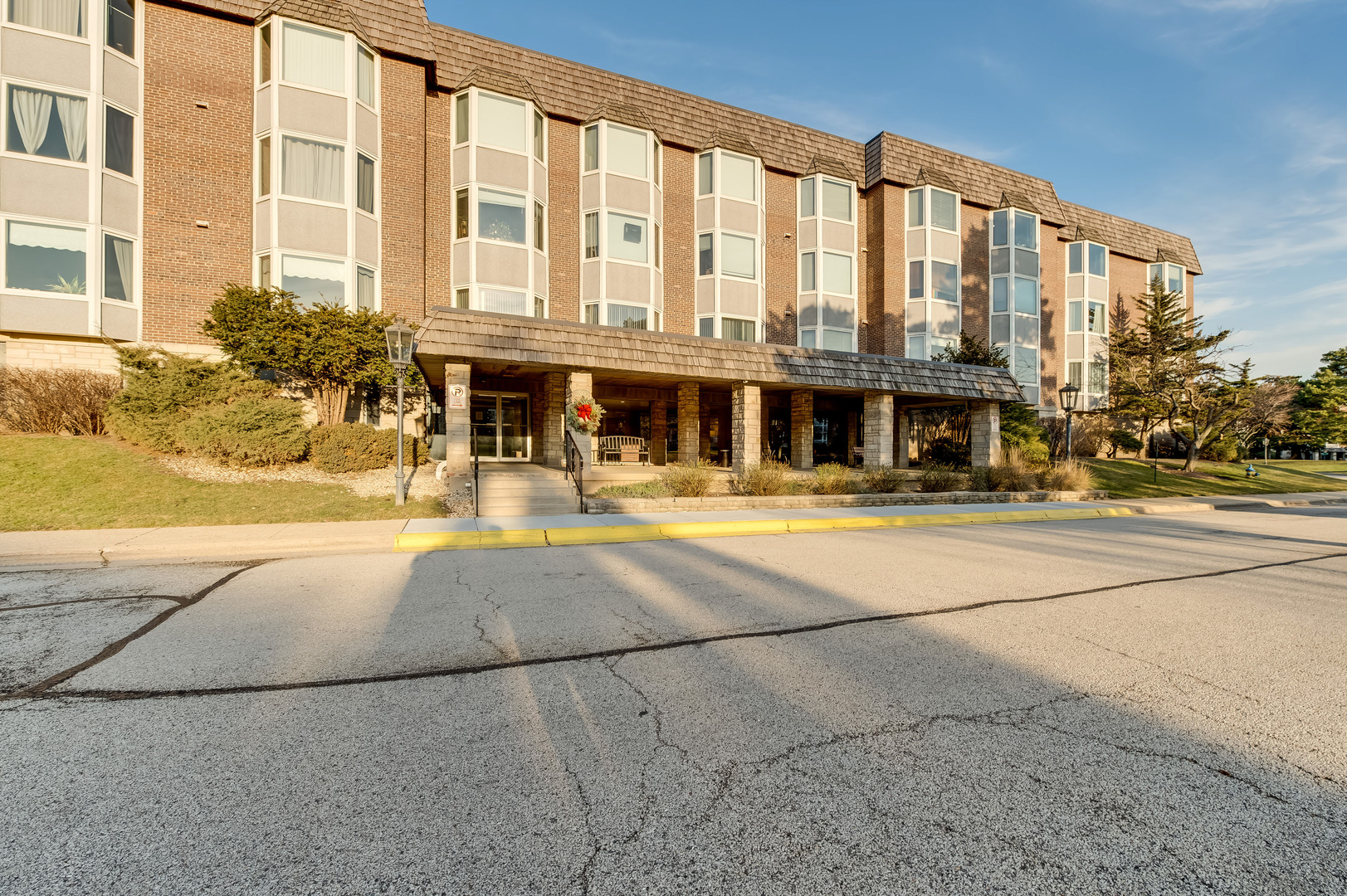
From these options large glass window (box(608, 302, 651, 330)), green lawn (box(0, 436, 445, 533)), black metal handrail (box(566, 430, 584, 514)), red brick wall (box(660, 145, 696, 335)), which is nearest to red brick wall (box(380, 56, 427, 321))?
large glass window (box(608, 302, 651, 330))

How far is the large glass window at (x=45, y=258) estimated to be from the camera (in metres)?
14.9

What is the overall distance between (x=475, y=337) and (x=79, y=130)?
44.3 ft

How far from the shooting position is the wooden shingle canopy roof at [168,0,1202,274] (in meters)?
18.3

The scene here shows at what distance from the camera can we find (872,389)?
17234mm

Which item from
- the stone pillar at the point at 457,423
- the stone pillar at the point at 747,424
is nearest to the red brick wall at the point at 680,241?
the stone pillar at the point at 747,424

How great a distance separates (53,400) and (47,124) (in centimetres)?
805

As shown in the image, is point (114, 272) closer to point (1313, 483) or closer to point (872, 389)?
point (872, 389)

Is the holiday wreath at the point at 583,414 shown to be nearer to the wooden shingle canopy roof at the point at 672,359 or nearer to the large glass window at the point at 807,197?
the wooden shingle canopy roof at the point at 672,359

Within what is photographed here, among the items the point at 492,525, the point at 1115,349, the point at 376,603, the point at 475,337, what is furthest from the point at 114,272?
the point at 1115,349

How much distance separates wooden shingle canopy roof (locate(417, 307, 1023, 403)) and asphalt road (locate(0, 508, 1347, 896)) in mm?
7982

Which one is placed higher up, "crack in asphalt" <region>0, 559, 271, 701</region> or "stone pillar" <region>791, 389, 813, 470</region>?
"stone pillar" <region>791, 389, 813, 470</region>

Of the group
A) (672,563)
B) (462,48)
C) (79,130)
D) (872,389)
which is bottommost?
(672,563)

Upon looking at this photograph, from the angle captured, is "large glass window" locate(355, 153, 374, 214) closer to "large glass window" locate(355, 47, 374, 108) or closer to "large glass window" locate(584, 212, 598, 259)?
"large glass window" locate(355, 47, 374, 108)

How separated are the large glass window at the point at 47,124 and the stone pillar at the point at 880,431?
23.4 metres
